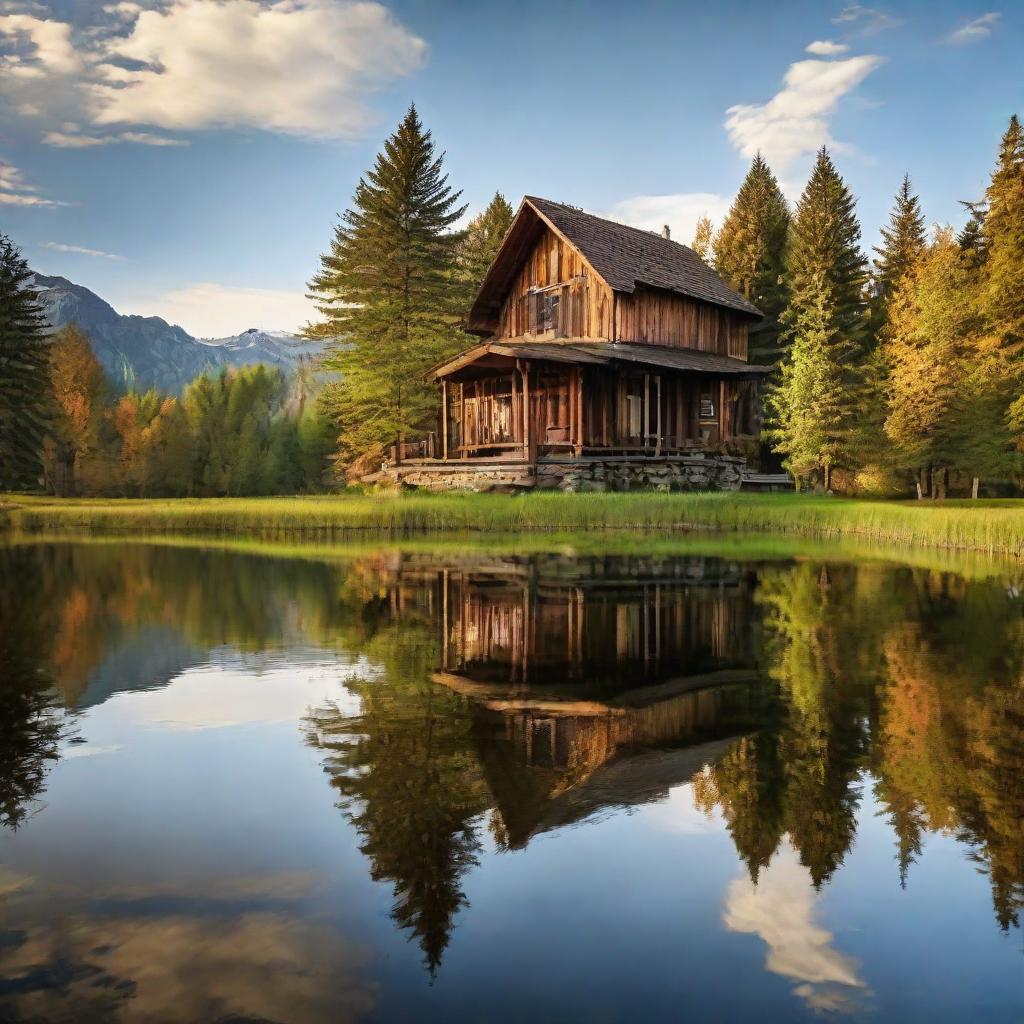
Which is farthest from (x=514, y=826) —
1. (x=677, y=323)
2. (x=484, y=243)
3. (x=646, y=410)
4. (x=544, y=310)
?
(x=484, y=243)

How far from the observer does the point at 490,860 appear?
12.8 ft

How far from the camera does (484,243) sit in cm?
A: 4862

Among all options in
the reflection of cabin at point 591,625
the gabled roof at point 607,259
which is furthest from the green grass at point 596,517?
the gabled roof at point 607,259

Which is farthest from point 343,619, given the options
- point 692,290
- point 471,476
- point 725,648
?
point 692,290

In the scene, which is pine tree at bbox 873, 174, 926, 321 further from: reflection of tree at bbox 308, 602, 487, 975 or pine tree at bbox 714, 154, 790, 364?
reflection of tree at bbox 308, 602, 487, 975

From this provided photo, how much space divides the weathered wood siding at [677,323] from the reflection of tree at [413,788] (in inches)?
1104

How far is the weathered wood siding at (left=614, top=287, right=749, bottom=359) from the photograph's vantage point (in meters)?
33.7

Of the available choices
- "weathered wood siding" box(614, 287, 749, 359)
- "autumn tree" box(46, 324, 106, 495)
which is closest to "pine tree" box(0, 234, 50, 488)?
"autumn tree" box(46, 324, 106, 495)

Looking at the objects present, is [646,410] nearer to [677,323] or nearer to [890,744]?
[677,323]

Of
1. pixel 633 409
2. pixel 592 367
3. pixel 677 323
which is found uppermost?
pixel 677 323

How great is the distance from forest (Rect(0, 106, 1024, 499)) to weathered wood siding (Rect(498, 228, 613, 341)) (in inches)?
178

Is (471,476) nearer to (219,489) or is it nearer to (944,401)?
(944,401)

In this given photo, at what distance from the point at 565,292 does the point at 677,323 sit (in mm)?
4888

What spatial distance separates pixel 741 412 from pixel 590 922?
142 feet
